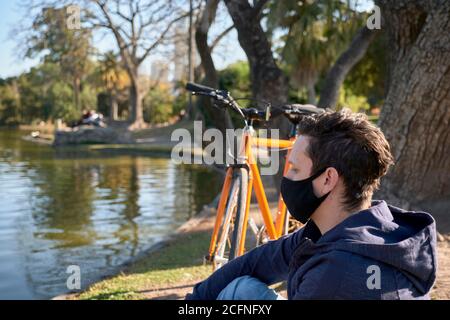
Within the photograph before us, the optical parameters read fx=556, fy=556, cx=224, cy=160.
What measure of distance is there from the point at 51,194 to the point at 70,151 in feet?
45.8

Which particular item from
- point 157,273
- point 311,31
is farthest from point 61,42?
point 157,273

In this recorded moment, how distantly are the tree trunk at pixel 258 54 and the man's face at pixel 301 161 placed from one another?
640 cm

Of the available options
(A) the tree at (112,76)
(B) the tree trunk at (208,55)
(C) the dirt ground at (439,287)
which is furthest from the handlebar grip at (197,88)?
(A) the tree at (112,76)

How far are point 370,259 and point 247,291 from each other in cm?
50

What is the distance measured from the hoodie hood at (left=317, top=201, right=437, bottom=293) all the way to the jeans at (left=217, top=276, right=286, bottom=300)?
0.33m

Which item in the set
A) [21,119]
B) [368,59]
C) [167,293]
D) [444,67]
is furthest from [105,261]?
[21,119]

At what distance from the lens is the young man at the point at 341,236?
1.53m

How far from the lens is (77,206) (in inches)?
434

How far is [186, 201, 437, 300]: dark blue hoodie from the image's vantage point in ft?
5.00

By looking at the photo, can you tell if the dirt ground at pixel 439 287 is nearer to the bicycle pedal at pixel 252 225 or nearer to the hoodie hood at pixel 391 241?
the bicycle pedal at pixel 252 225

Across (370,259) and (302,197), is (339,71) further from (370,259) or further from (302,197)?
(370,259)

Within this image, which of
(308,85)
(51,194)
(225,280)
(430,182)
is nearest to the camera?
(225,280)
